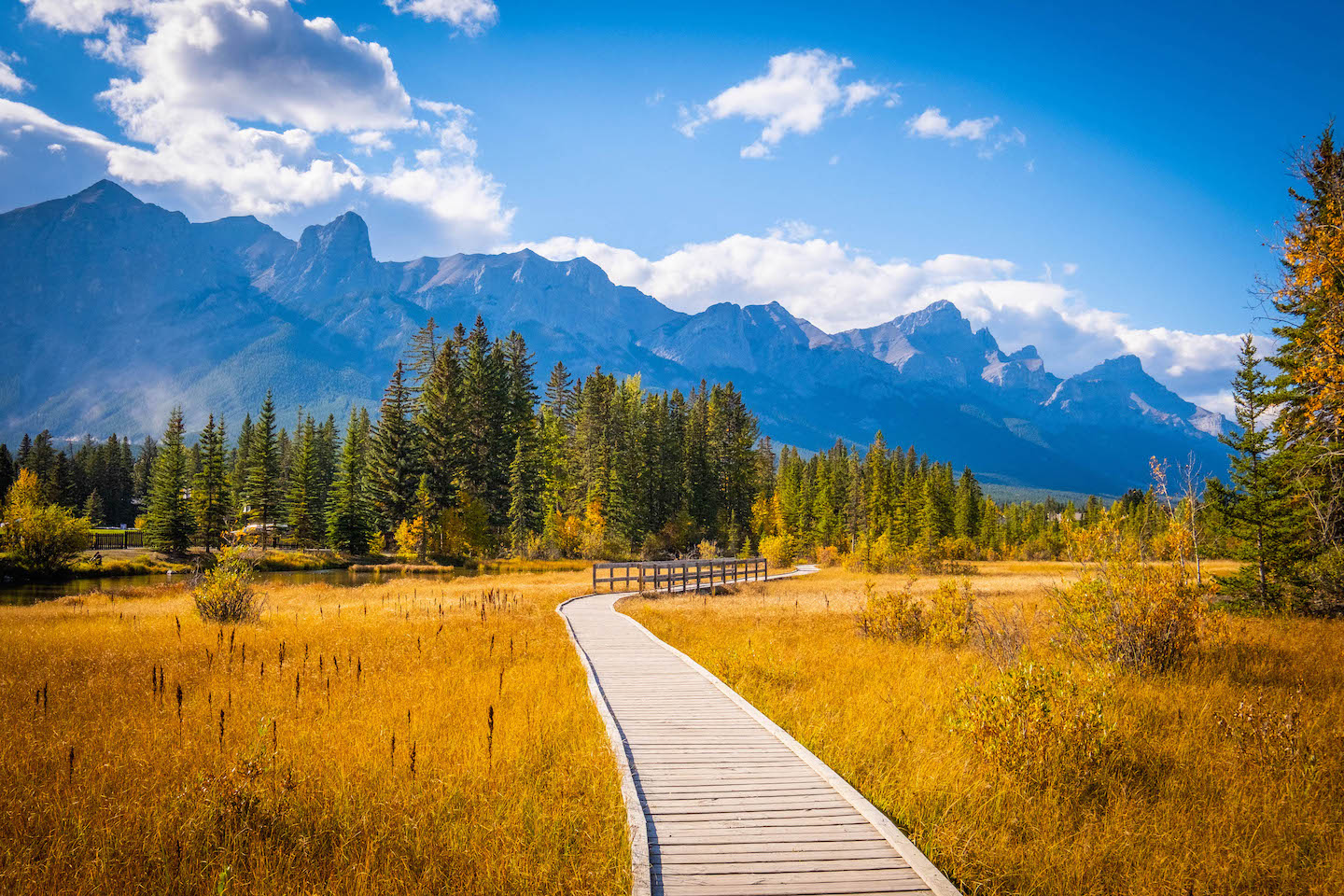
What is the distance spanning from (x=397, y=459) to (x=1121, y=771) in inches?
Result: 2191

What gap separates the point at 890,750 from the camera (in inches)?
315

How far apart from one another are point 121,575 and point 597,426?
121 feet

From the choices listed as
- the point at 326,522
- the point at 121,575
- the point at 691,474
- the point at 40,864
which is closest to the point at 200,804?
the point at 40,864

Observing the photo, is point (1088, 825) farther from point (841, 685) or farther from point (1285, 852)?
point (841, 685)

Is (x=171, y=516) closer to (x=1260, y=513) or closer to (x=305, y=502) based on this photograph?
(x=305, y=502)

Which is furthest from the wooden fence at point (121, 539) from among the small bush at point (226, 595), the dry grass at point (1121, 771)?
the dry grass at point (1121, 771)

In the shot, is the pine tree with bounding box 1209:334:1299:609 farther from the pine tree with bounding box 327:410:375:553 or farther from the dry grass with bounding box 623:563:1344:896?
the pine tree with bounding box 327:410:375:553

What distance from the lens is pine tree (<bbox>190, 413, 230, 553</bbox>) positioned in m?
61.5

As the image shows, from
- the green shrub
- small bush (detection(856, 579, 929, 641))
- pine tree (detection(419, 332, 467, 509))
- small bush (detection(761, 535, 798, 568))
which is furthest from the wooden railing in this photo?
the green shrub

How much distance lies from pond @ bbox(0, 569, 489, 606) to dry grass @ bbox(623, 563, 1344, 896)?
1221 inches

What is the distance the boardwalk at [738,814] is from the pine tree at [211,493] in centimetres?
6698

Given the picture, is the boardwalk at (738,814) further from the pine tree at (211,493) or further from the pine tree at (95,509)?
the pine tree at (95,509)

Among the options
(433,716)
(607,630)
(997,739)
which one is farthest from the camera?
(607,630)

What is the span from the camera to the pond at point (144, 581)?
109 ft
